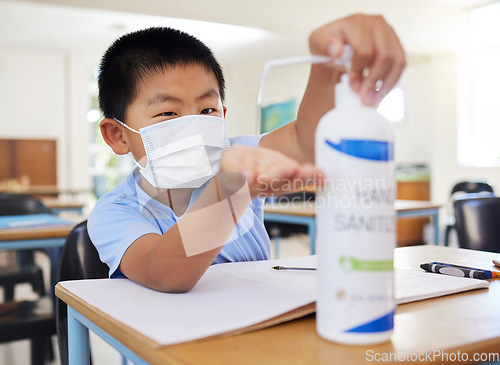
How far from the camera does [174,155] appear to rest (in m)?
0.94

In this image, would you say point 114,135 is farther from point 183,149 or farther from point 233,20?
point 233,20

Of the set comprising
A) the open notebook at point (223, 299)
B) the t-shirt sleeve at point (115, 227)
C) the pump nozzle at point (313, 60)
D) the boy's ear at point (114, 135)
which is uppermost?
the pump nozzle at point (313, 60)

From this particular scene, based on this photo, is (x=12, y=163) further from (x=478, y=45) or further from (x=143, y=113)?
(x=143, y=113)

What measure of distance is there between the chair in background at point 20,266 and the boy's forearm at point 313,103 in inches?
57.4

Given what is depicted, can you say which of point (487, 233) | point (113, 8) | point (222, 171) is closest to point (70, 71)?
point (113, 8)

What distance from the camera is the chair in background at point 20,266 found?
6.45 feet

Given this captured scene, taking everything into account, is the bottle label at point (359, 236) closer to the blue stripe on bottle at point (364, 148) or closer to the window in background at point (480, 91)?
the blue stripe on bottle at point (364, 148)

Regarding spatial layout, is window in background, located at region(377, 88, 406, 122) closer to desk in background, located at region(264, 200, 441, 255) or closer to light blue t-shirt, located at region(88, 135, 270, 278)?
light blue t-shirt, located at region(88, 135, 270, 278)

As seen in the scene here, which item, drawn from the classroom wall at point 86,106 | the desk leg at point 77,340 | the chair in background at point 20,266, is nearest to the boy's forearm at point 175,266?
the desk leg at point 77,340

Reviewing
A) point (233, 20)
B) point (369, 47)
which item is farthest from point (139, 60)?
point (233, 20)

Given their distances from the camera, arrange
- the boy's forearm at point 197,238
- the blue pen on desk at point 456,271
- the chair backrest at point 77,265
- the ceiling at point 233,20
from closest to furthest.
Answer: the boy's forearm at point 197,238 < the blue pen on desk at point 456,271 < the chair backrest at point 77,265 < the ceiling at point 233,20

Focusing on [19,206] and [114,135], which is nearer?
[114,135]

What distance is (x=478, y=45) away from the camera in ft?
19.6

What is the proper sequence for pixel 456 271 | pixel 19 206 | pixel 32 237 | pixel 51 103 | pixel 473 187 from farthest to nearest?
pixel 51 103 < pixel 473 187 < pixel 19 206 < pixel 32 237 < pixel 456 271
